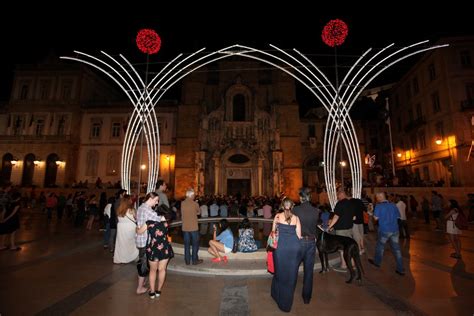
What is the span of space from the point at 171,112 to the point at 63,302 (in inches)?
1325

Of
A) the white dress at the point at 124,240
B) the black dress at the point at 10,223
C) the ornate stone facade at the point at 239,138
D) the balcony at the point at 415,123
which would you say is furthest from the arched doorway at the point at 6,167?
the balcony at the point at 415,123

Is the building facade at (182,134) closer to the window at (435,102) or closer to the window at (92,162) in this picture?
the window at (92,162)

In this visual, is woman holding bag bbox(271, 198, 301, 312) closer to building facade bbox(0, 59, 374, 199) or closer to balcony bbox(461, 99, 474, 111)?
building facade bbox(0, 59, 374, 199)

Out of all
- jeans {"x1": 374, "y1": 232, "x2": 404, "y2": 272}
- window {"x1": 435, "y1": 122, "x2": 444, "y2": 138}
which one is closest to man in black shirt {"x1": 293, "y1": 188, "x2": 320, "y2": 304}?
jeans {"x1": 374, "y1": 232, "x2": 404, "y2": 272}

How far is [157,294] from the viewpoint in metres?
5.36

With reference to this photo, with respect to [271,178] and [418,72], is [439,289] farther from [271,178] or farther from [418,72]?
[418,72]

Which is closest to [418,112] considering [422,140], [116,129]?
[422,140]

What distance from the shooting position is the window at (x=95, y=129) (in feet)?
118

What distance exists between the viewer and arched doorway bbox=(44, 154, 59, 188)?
33.9 meters

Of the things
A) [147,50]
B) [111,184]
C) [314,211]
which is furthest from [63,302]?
[111,184]

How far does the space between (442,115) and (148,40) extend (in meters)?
33.0

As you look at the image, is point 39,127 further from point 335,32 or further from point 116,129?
point 335,32

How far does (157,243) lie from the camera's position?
5.16 meters

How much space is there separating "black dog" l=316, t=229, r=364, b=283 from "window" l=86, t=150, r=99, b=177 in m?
36.1
